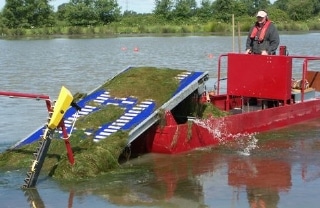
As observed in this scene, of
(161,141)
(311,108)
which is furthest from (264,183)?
(311,108)

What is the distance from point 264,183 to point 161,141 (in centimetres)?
211

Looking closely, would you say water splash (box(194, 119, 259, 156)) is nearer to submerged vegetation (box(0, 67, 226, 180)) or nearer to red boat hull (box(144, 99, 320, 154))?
red boat hull (box(144, 99, 320, 154))

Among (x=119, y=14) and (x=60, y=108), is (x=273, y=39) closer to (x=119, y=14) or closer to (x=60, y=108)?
(x=60, y=108)

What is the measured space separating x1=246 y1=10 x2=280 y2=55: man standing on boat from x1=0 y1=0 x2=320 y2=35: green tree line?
62.1 metres

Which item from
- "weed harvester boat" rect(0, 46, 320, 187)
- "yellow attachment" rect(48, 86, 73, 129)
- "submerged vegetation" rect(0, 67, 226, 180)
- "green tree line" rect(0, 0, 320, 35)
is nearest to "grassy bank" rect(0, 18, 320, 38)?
"green tree line" rect(0, 0, 320, 35)

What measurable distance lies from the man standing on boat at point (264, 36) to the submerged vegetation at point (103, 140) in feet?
6.48

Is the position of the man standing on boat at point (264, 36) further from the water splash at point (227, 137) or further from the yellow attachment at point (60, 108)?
the yellow attachment at point (60, 108)

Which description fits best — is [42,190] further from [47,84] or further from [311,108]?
[47,84]

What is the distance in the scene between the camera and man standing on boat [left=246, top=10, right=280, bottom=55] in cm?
1290

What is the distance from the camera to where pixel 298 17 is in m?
85.1

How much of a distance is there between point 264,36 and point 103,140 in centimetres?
468

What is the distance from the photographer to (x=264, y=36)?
12.9 m

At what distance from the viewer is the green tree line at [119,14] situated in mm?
79312

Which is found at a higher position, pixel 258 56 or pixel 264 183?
pixel 258 56
